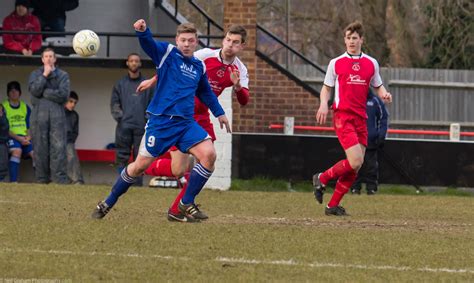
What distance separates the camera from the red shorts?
12.7m

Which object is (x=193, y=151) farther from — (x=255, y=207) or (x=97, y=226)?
(x=255, y=207)

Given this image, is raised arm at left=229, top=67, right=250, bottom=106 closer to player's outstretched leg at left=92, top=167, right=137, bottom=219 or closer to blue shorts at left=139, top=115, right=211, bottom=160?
blue shorts at left=139, top=115, right=211, bottom=160

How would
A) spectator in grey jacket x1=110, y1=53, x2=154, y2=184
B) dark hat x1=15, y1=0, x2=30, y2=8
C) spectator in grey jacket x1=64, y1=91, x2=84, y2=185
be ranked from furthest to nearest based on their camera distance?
1. dark hat x1=15, y1=0, x2=30, y2=8
2. spectator in grey jacket x1=64, y1=91, x2=84, y2=185
3. spectator in grey jacket x1=110, y1=53, x2=154, y2=184

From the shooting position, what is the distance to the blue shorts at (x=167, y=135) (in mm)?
10992

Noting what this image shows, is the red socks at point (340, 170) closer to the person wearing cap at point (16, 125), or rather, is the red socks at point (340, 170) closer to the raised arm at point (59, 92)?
the raised arm at point (59, 92)

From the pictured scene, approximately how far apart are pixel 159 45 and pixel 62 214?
6.59 ft

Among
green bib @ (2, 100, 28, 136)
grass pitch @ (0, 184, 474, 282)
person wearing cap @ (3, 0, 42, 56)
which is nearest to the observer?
grass pitch @ (0, 184, 474, 282)

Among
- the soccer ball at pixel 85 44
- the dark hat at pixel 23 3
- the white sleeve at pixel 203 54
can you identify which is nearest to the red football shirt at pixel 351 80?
the white sleeve at pixel 203 54

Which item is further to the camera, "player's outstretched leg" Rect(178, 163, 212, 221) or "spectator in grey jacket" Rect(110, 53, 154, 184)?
"spectator in grey jacket" Rect(110, 53, 154, 184)

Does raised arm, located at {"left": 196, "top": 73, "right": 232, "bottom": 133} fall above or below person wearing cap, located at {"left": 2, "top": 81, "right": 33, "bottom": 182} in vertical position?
above

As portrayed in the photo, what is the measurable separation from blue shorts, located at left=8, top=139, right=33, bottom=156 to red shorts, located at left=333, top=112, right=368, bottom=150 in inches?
331

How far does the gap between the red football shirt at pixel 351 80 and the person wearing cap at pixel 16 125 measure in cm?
836

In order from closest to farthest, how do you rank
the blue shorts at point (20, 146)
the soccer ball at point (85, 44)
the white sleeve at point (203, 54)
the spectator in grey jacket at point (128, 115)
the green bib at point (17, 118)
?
the white sleeve at point (203, 54), the soccer ball at point (85, 44), the spectator in grey jacket at point (128, 115), the blue shorts at point (20, 146), the green bib at point (17, 118)

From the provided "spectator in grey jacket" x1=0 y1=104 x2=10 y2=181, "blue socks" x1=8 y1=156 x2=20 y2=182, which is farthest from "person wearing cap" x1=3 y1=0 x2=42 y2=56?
"blue socks" x1=8 y1=156 x2=20 y2=182
